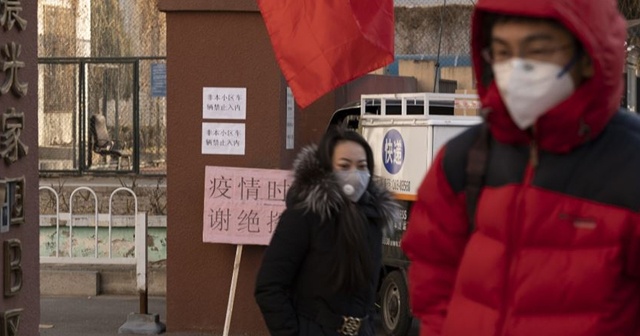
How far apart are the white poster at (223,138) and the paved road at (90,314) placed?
1544 mm

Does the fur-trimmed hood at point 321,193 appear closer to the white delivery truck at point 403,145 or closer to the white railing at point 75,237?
the white delivery truck at point 403,145

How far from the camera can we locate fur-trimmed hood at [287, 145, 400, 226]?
5289 millimetres

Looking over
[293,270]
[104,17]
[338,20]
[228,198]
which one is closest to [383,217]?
[293,270]

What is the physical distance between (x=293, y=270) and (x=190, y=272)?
5.82 meters

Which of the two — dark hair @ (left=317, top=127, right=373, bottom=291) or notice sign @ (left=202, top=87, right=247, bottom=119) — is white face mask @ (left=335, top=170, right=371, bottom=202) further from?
notice sign @ (left=202, top=87, right=247, bottom=119)

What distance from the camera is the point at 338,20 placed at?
798 cm

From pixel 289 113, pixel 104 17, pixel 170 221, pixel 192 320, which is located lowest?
pixel 192 320

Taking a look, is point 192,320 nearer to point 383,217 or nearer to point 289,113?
point 289,113

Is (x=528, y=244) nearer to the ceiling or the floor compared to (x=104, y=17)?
nearer to the floor

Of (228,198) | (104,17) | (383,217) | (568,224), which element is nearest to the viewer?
(568,224)

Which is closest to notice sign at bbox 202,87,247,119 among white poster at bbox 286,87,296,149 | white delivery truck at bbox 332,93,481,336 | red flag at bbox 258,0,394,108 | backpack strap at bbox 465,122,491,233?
white poster at bbox 286,87,296,149

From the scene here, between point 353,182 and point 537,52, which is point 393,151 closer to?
point 353,182

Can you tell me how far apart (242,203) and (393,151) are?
144 centimetres

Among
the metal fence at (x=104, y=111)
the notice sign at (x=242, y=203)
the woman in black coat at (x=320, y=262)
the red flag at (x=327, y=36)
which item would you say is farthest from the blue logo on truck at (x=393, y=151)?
the woman in black coat at (x=320, y=262)
